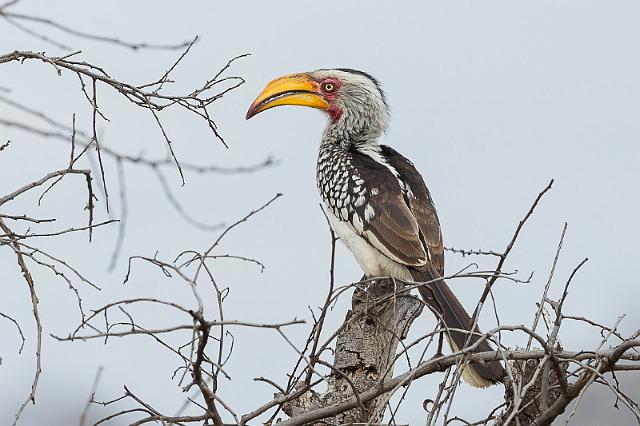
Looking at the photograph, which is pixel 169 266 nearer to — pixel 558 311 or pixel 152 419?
pixel 152 419

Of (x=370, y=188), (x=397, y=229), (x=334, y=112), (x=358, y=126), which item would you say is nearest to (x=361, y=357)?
(x=397, y=229)

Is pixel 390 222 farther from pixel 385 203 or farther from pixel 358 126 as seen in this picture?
pixel 358 126

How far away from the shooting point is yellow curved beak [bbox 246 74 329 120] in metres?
5.66

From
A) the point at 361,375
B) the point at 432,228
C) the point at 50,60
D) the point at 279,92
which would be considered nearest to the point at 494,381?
the point at 361,375

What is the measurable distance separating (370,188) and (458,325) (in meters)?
0.99

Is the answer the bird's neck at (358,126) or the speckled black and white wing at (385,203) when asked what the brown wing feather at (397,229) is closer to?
the speckled black and white wing at (385,203)

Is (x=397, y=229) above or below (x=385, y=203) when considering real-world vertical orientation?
below

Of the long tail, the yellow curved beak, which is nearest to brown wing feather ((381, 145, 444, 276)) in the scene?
the long tail

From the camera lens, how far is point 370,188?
198 inches

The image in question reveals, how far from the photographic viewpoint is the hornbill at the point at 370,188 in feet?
15.5

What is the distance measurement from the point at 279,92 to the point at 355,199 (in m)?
0.98

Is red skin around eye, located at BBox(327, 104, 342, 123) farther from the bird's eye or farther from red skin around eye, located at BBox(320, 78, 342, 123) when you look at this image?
the bird's eye

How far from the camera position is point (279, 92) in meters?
5.76

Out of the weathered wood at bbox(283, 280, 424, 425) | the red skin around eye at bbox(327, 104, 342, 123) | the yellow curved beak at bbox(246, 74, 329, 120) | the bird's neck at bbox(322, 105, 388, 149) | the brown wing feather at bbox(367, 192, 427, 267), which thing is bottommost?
the weathered wood at bbox(283, 280, 424, 425)
